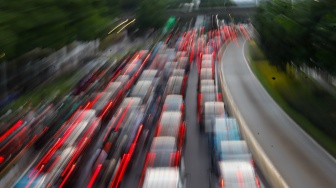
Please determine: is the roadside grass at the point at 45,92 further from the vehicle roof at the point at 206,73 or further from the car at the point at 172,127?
the vehicle roof at the point at 206,73

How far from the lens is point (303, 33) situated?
23.1 m

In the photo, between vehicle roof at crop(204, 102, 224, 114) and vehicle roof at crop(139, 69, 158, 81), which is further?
vehicle roof at crop(139, 69, 158, 81)

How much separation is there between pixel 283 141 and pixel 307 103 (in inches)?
133

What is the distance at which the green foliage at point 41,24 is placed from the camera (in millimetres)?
20875

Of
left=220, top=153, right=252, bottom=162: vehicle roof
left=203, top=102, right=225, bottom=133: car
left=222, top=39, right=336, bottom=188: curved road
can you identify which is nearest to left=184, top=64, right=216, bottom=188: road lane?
left=203, top=102, right=225, bottom=133: car

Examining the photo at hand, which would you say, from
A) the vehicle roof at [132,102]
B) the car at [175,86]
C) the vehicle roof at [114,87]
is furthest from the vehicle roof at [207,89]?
the vehicle roof at [114,87]

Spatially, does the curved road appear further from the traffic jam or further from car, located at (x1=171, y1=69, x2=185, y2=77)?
car, located at (x1=171, y1=69, x2=185, y2=77)

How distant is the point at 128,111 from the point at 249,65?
23.6 meters

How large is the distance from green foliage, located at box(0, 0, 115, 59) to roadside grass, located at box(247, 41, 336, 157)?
53.3 feet

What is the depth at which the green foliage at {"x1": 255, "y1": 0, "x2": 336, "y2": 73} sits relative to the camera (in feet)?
64.4

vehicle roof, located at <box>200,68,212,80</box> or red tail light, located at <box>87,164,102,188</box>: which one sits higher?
red tail light, located at <box>87,164,102,188</box>

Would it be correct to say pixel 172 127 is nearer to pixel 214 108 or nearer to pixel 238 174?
pixel 214 108

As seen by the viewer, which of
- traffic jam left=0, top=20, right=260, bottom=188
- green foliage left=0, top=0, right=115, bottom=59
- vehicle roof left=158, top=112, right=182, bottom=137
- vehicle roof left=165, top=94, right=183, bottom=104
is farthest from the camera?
vehicle roof left=165, top=94, right=183, bottom=104

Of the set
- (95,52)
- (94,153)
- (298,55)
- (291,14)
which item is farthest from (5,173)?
(95,52)
